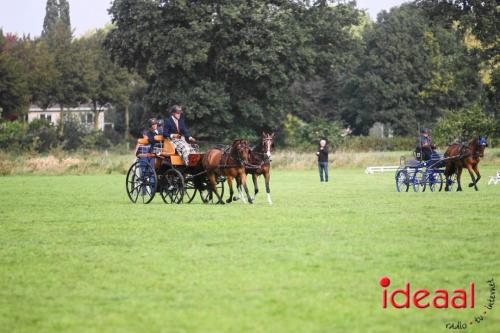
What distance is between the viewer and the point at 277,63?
2608 inches

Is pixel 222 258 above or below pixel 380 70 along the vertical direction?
below

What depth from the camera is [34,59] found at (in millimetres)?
87938

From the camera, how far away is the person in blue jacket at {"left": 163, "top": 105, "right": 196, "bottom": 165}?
76.9 feet

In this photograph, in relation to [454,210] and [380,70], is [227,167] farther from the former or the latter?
[380,70]

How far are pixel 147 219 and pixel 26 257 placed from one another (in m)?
5.89

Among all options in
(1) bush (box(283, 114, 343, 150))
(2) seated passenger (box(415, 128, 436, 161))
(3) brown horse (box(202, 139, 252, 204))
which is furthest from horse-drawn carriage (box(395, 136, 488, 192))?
(1) bush (box(283, 114, 343, 150))

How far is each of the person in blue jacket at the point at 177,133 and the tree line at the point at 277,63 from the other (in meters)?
34.1

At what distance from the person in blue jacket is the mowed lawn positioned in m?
2.94

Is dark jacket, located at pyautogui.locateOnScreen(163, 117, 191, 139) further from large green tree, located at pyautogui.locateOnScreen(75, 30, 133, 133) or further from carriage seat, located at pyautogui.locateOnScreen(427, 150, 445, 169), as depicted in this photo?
large green tree, located at pyautogui.locateOnScreen(75, 30, 133, 133)

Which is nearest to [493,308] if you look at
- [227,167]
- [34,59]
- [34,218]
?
[34,218]

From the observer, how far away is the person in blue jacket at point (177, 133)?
23.4 meters

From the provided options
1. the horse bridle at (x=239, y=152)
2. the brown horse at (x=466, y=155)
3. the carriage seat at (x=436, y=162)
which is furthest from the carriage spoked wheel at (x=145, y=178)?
the brown horse at (x=466, y=155)

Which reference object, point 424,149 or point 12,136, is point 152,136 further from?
point 12,136

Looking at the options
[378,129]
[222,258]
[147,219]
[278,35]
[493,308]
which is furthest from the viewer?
[378,129]
